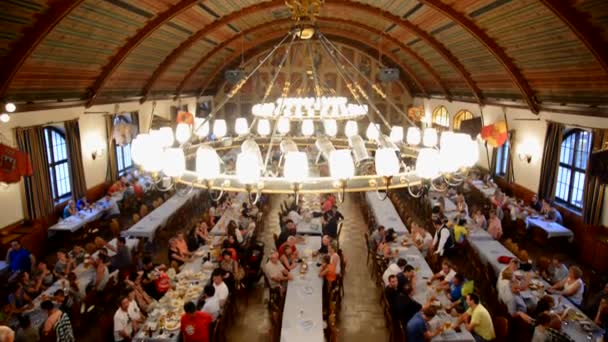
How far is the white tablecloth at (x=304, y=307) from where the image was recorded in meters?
5.58

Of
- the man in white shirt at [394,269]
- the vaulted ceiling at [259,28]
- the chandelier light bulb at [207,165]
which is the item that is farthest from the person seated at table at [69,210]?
the chandelier light bulb at [207,165]

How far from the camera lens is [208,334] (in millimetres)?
5676

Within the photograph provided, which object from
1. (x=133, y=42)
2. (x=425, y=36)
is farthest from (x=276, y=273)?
(x=425, y=36)

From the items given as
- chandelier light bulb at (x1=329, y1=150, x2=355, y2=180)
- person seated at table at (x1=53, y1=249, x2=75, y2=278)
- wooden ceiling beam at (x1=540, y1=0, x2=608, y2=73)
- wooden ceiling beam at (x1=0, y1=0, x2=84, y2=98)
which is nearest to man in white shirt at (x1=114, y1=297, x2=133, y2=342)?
person seated at table at (x1=53, y1=249, x2=75, y2=278)

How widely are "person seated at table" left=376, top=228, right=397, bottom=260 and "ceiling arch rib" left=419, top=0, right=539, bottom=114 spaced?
610 cm

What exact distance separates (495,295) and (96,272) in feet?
22.4

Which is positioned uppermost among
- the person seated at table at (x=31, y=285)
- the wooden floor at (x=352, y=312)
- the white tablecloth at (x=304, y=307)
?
the person seated at table at (x=31, y=285)

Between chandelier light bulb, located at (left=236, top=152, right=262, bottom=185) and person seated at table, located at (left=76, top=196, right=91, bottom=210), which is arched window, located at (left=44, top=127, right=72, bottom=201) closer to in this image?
person seated at table, located at (left=76, top=196, right=91, bottom=210)

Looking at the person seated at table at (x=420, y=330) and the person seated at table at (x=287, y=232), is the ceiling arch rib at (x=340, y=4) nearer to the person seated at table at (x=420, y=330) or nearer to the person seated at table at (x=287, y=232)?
the person seated at table at (x=287, y=232)

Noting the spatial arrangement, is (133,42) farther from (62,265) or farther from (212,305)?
(212,305)

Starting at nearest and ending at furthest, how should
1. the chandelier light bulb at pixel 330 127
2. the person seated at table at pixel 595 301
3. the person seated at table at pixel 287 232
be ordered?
the person seated at table at pixel 595 301 < the chandelier light bulb at pixel 330 127 < the person seated at table at pixel 287 232

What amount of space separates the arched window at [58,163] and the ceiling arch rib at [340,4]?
4.07m

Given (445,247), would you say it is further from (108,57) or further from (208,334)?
(108,57)

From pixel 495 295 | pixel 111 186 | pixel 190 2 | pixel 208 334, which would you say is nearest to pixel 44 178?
pixel 111 186
